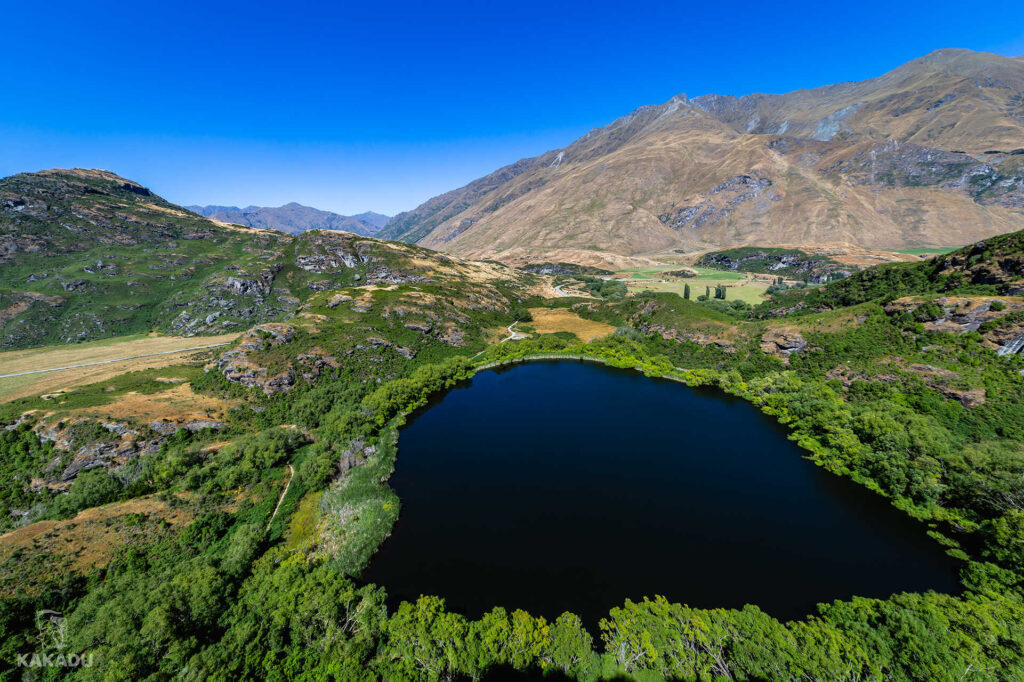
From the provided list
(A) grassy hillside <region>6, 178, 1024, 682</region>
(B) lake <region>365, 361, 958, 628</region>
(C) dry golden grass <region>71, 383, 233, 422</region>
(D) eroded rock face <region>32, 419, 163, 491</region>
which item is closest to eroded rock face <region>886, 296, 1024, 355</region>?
(A) grassy hillside <region>6, 178, 1024, 682</region>

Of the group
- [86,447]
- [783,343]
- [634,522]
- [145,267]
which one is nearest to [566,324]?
[783,343]

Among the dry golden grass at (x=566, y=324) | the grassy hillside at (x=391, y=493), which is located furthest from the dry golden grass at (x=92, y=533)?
the dry golden grass at (x=566, y=324)

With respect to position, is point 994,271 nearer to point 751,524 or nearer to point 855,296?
point 855,296

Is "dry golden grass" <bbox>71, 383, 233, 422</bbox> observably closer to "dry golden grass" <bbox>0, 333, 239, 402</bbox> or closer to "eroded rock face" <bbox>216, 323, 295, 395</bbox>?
"eroded rock face" <bbox>216, 323, 295, 395</bbox>

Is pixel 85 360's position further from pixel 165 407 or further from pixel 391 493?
pixel 391 493

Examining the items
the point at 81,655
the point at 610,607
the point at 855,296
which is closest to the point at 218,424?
the point at 81,655
